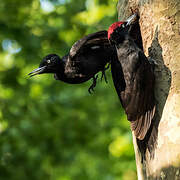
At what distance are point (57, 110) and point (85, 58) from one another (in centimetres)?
288

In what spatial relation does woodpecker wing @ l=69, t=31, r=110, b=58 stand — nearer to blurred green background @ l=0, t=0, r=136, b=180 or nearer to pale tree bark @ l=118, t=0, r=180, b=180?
pale tree bark @ l=118, t=0, r=180, b=180

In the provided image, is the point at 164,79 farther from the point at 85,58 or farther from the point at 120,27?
the point at 85,58

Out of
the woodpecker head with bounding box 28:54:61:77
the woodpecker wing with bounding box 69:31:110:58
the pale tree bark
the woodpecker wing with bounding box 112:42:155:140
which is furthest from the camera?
the woodpecker head with bounding box 28:54:61:77

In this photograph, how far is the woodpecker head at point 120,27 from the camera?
8.92ft

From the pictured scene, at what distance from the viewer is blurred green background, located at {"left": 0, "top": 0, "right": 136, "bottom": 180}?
5.45 meters

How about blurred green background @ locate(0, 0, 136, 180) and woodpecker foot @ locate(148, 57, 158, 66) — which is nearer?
woodpecker foot @ locate(148, 57, 158, 66)

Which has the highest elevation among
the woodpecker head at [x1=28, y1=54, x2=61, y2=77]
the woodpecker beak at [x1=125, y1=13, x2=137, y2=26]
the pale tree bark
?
the woodpecker beak at [x1=125, y1=13, x2=137, y2=26]

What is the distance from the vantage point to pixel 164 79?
96.6 inches

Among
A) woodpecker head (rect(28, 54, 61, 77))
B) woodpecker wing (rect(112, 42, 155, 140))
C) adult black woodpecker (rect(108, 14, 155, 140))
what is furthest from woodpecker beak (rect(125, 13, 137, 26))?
woodpecker head (rect(28, 54, 61, 77))

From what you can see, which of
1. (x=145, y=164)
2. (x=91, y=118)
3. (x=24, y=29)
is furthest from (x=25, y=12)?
(x=145, y=164)

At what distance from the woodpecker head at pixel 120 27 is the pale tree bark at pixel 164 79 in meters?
0.10

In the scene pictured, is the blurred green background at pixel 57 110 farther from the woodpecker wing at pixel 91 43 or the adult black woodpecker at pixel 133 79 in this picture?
the adult black woodpecker at pixel 133 79

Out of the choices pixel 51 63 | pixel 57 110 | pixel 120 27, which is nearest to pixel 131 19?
pixel 120 27

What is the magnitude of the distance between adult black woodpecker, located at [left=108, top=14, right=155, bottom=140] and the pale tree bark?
0.07 m
